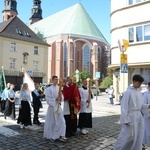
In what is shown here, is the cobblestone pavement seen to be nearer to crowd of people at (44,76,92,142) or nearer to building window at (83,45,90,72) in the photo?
crowd of people at (44,76,92,142)

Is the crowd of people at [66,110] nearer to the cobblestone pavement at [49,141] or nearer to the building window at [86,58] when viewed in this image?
the cobblestone pavement at [49,141]

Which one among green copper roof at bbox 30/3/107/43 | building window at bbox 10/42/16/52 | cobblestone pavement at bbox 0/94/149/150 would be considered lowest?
cobblestone pavement at bbox 0/94/149/150

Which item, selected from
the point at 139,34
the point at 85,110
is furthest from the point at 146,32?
the point at 85,110

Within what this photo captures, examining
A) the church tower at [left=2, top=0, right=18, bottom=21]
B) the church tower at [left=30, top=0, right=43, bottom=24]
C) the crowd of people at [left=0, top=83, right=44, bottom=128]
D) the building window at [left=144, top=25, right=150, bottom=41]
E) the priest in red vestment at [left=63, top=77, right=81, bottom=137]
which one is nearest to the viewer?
the priest in red vestment at [left=63, top=77, right=81, bottom=137]

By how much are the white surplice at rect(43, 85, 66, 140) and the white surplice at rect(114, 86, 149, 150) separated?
2334mm

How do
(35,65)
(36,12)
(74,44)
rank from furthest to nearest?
(36,12)
(74,44)
(35,65)

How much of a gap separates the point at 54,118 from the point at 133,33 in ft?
46.9

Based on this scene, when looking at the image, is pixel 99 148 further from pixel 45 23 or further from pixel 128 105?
pixel 45 23

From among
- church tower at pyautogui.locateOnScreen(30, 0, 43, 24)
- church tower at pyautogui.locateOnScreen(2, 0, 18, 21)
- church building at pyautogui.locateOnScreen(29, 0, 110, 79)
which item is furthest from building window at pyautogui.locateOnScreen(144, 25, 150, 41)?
church tower at pyautogui.locateOnScreen(30, 0, 43, 24)

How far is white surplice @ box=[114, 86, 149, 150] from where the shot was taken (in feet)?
17.8

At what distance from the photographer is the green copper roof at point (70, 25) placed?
67.8m

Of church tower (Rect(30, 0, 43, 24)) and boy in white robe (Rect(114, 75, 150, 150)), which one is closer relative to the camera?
boy in white robe (Rect(114, 75, 150, 150))

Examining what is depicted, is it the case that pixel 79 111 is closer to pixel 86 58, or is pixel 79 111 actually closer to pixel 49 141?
pixel 49 141

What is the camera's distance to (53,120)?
24.9 ft
